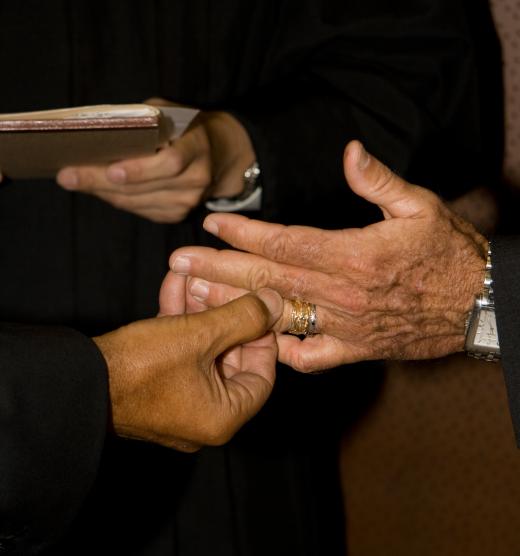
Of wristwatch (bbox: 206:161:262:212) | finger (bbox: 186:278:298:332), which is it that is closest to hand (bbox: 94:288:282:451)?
finger (bbox: 186:278:298:332)

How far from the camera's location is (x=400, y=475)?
2223 millimetres

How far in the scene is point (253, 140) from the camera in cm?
143

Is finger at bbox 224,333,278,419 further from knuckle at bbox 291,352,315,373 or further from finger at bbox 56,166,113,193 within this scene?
finger at bbox 56,166,113,193

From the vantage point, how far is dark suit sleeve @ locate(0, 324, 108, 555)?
86 cm

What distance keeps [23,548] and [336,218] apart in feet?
3.12

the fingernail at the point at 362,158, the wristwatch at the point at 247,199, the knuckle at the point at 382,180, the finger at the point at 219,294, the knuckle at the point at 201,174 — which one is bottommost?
the finger at the point at 219,294

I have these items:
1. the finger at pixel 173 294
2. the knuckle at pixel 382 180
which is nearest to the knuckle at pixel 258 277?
the finger at pixel 173 294

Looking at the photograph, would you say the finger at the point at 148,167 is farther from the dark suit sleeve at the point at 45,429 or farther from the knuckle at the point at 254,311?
the dark suit sleeve at the point at 45,429

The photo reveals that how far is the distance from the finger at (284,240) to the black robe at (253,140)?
0.30 meters

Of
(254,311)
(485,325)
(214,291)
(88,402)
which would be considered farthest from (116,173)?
(485,325)

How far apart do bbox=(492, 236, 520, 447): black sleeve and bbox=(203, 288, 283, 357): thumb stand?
33cm

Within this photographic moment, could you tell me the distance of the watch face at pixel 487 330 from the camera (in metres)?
1.18

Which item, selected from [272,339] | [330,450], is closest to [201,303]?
[272,339]

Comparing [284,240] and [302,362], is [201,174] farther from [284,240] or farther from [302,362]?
[302,362]
